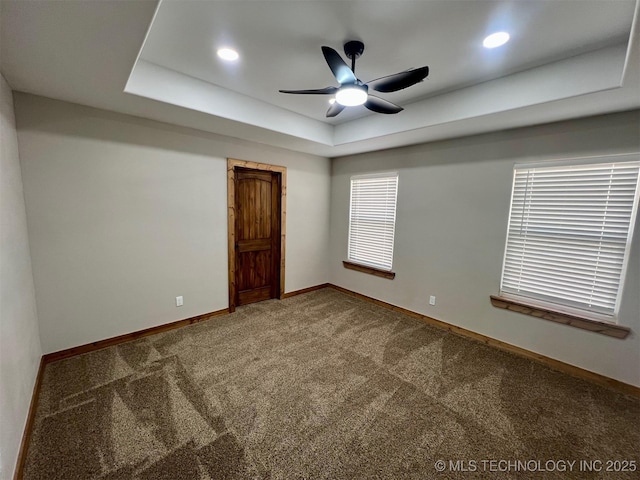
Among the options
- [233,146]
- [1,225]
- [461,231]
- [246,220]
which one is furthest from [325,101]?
[1,225]

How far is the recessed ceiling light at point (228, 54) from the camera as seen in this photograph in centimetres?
203

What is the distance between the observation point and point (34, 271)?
2330 mm

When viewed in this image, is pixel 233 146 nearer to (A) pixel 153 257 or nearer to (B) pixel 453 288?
(A) pixel 153 257

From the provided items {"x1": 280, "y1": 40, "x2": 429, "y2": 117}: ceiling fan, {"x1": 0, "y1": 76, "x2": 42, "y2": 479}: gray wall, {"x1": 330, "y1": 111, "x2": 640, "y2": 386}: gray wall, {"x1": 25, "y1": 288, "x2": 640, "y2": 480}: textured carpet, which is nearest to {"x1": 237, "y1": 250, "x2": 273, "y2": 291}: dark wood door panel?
{"x1": 25, "y1": 288, "x2": 640, "y2": 480}: textured carpet

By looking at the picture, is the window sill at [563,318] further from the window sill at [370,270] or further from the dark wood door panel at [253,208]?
the dark wood door panel at [253,208]

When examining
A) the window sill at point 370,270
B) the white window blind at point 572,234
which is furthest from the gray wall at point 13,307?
the white window blind at point 572,234

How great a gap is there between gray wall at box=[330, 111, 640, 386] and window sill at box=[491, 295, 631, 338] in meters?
0.06

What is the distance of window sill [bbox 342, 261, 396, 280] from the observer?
4.00m

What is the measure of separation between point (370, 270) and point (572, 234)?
243cm

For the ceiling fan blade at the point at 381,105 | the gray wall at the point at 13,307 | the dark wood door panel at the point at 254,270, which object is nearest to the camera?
the gray wall at the point at 13,307

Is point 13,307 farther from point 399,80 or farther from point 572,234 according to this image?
point 572,234

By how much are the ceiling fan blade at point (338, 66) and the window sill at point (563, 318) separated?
278 cm

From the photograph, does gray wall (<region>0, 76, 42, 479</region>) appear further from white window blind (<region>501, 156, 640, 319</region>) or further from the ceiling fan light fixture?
white window blind (<region>501, 156, 640, 319</region>)

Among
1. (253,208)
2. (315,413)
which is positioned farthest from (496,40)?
(253,208)
